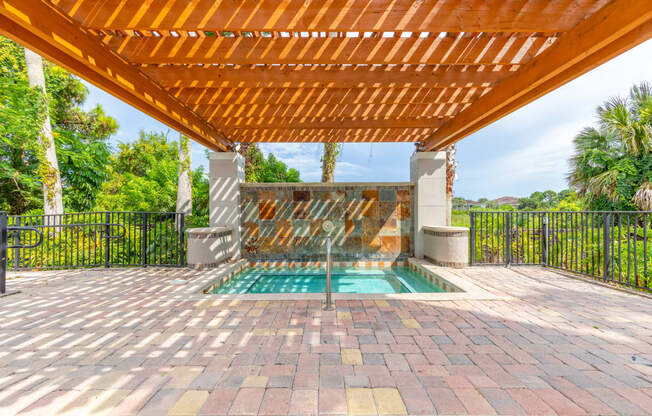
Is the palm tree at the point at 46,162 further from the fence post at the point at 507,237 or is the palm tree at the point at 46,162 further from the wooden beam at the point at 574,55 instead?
the fence post at the point at 507,237

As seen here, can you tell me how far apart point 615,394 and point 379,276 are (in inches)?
160

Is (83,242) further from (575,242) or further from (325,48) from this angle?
(575,242)

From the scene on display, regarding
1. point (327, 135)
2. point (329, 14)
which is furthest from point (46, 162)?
point (329, 14)

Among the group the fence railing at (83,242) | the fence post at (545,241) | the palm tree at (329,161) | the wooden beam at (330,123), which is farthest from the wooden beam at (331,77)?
the palm tree at (329,161)

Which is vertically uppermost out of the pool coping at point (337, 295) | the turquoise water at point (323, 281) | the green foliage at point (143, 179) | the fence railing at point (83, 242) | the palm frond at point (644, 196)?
the green foliage at point (143, 179)

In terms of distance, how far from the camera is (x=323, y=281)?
530cm

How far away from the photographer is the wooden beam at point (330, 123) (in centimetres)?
511

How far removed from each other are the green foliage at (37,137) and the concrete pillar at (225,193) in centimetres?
513

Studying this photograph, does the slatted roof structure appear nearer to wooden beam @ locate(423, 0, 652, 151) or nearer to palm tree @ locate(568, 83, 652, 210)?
wooden beam @ locate(423, 0, 652, 151)

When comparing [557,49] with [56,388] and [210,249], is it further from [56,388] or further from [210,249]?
[210,249]

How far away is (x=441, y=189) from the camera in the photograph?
609 centimetres

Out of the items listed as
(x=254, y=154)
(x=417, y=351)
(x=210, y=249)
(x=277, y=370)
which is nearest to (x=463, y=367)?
(x=417, y=351)

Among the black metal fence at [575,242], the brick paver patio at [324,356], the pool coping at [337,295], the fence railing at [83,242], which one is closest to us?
the brick paver patio at [324,356]

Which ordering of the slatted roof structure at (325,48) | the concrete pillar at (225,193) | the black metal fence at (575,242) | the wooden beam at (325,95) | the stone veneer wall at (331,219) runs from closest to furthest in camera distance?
1. the slatted roof structure at (325,48)
2. the black metal fence at (575,242)
3. the wooden beam at (325,95)
4. the concrete pillar at (225,193)
5. the stone veneer wall at (331,219)
